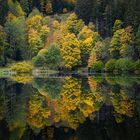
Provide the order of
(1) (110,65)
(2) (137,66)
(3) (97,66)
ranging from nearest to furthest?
(2) (137,66) → (1) (110,65) → (3) (97,66)

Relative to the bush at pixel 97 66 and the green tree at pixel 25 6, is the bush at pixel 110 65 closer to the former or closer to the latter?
the bush at pixel 97 66

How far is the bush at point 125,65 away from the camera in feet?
306

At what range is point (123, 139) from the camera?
19000 mm

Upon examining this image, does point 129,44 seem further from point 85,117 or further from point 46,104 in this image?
point 85,117

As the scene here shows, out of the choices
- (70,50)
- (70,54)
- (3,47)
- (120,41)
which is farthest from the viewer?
(3,47)

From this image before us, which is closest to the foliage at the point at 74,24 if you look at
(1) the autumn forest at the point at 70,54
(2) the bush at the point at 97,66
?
(1) the autumn forest at the point at 70,54

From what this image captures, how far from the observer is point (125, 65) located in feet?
307

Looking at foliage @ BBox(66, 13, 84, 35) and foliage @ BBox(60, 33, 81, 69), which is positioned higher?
foliage @ BBox(66, 13, 84, 35)

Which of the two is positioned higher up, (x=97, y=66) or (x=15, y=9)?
(x=15, y=9)

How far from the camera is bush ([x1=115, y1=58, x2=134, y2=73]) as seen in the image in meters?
93.4

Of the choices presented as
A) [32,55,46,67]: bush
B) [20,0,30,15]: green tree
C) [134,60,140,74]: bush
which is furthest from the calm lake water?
[20,0,30,15]: green tree

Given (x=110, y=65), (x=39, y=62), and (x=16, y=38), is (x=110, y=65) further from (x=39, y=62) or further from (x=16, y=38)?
(x=16, y=38)

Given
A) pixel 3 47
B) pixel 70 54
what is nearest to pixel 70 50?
pixel 70 54

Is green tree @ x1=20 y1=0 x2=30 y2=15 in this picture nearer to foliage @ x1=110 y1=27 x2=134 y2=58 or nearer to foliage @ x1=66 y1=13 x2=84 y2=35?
foliage @ x1=66 y1=13 x2=84 y2=35
